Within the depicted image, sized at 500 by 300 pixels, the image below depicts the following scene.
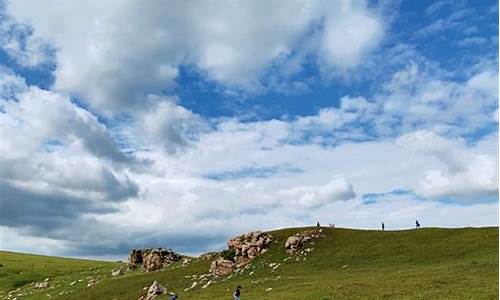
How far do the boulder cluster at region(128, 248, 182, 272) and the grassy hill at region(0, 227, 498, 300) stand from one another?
459cm

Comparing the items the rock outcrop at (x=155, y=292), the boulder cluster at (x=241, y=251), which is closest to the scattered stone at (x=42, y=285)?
the boulder cluster at (x=241, y=251)

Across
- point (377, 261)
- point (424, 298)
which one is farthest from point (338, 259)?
point (424, 298)

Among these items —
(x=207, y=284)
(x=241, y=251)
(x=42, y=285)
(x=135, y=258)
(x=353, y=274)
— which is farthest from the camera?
(x=135, y=258)

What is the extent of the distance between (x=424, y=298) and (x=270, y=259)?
152 ft

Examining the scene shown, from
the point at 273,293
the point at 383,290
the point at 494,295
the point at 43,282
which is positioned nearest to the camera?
the point at 494,295

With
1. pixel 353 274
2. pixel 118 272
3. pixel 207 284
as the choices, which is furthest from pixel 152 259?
pixel 353 274

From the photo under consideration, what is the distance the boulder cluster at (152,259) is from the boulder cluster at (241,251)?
65.4 ft

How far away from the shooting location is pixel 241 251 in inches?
3873

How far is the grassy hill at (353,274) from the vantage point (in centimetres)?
5434

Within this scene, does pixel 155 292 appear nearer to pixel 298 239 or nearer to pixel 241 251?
pixel 241 251

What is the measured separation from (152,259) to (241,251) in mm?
26525

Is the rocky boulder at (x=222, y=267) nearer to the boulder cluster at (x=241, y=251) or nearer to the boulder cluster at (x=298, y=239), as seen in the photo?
the boulder cluster at (x=241, y=251)

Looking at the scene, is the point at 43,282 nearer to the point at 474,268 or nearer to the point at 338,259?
the point at 338,259

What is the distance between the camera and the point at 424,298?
48.2 meters
